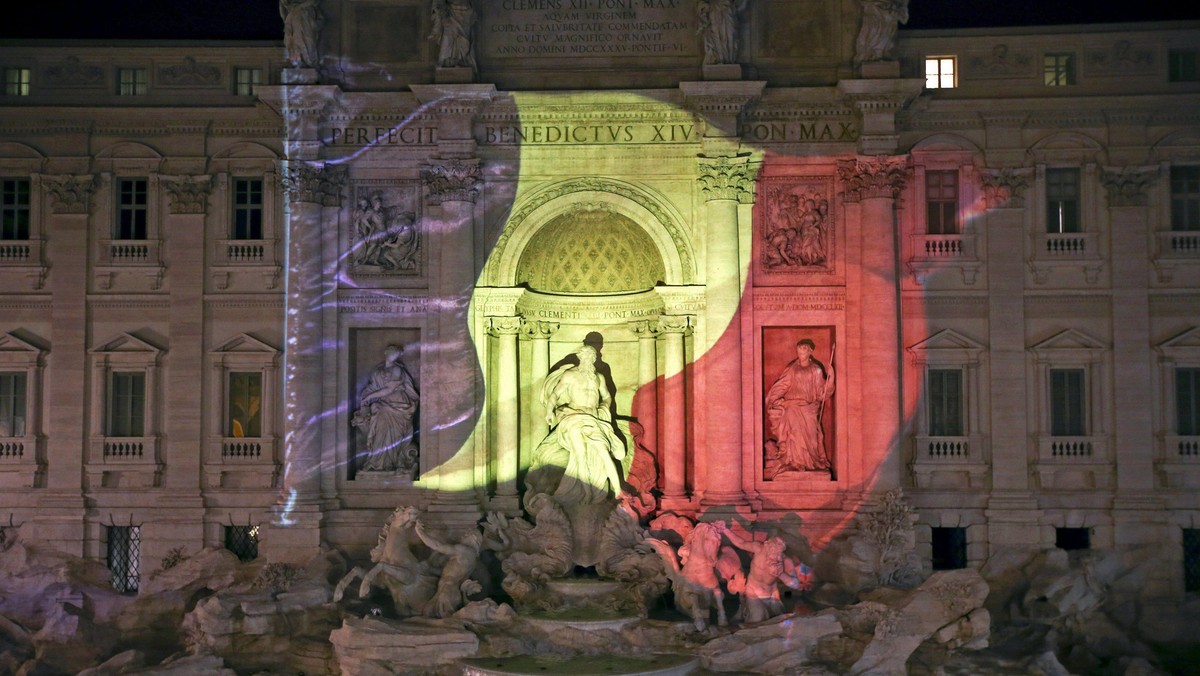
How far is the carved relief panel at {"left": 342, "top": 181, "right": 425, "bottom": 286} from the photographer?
86.1 feet

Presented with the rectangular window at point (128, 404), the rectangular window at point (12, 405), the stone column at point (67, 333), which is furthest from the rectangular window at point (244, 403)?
the rectangular window at point (12, 405)

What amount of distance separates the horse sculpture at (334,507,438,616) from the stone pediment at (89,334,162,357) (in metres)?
7.88

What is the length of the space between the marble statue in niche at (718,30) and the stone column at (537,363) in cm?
743

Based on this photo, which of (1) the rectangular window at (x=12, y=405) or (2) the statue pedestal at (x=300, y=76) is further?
(1) the rectangular window at (x=12, y=405)

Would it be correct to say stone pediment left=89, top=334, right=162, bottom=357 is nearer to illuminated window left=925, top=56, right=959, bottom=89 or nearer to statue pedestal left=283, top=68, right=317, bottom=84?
statue pedestal left=283, top=68, right=317, bottom=84

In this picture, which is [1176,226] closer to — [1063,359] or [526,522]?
[1063,359]

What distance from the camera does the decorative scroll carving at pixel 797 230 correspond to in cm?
2598

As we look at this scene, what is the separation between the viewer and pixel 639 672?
782 inches

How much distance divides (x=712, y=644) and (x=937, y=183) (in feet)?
40.5

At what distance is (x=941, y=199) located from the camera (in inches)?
1042

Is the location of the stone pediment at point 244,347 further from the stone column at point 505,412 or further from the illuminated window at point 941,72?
the illuminated window at point 941,72

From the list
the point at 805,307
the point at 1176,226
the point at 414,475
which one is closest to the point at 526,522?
the point at 414,475

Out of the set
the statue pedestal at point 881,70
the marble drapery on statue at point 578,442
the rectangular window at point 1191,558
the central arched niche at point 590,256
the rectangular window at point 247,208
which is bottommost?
the rectangular window at point 1191,558

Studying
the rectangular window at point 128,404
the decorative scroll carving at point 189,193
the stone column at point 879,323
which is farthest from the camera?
the rectangular window at point 128,404
